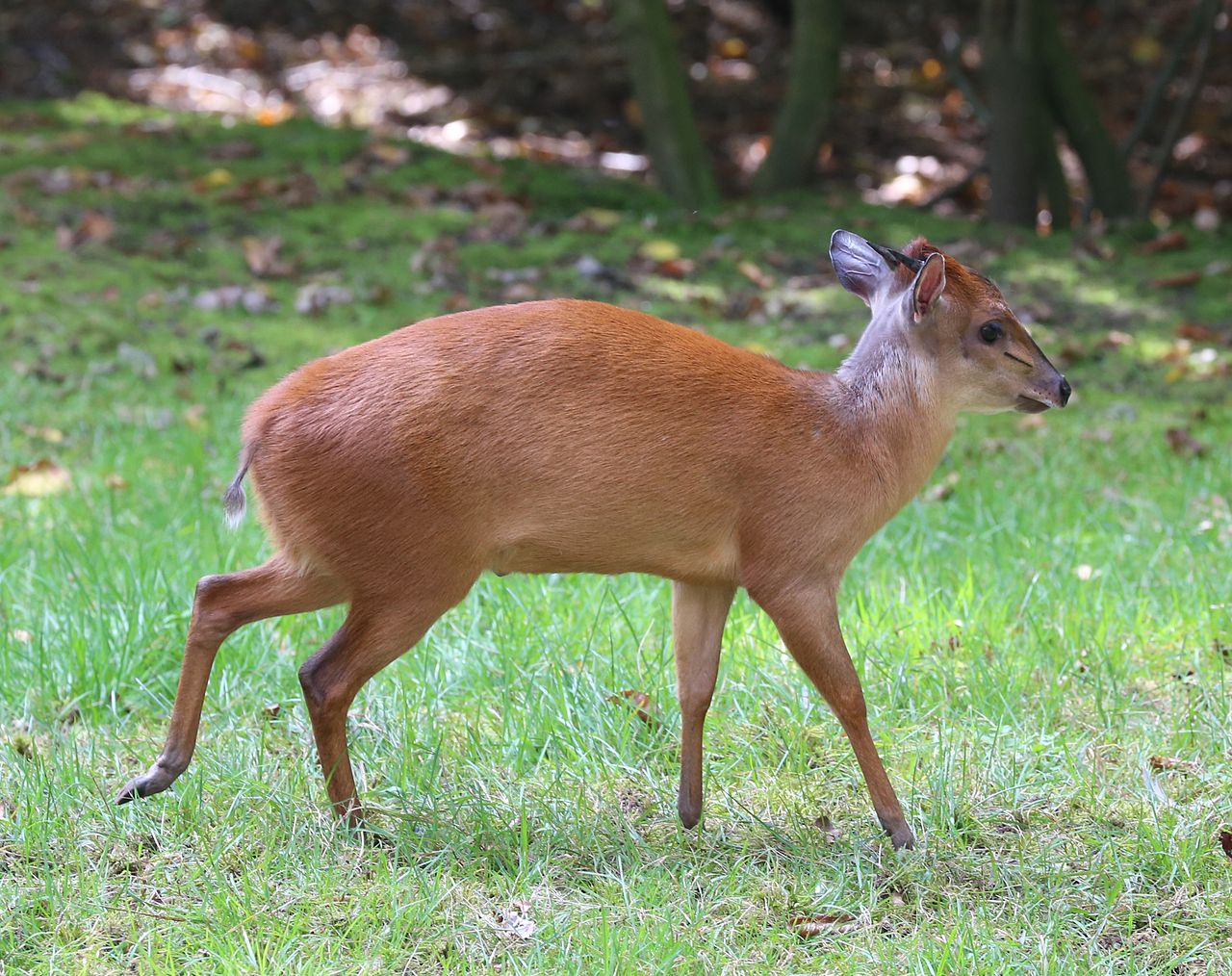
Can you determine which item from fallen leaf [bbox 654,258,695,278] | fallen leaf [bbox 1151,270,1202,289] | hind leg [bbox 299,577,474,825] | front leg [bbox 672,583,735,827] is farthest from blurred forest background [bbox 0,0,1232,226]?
hind leg [bbox 299,577,474,825]

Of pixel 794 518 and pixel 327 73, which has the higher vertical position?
pixel 794 518

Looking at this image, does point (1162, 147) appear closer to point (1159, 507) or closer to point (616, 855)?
point (1159, 507)

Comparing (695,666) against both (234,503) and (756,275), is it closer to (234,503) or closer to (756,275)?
(234,503)

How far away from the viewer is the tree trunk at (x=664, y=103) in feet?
26.2

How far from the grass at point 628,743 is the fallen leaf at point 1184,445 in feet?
0.09

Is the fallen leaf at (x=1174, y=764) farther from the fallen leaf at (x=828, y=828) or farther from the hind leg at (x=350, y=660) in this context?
the hind leg at (x=350, y=660)

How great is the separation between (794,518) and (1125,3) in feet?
32.3

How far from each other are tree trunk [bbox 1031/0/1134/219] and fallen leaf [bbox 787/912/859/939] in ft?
20.1

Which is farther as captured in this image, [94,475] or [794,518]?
[94,475]

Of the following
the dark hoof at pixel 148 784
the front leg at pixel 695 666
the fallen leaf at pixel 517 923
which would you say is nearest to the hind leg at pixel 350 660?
the dark hoof at pixel 148 784

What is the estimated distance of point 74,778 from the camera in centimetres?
312

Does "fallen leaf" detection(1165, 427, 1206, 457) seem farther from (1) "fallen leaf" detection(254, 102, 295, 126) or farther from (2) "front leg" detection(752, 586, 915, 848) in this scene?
(1) "fallen leaf" detection(254, 102, 295, 126)

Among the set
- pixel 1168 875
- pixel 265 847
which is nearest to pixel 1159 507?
pixel 1168 875

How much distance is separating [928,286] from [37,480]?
3.23 meters
